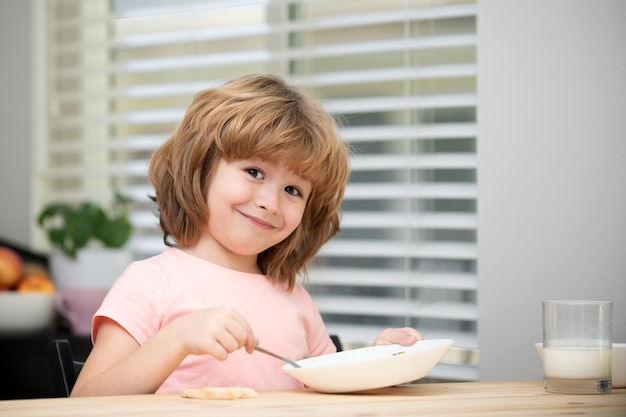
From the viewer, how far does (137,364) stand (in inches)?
47.2

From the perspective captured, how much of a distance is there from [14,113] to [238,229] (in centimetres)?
165

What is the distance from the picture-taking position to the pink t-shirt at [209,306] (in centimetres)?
136

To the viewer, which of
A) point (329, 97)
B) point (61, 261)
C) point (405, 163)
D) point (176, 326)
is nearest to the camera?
point (176, 326)


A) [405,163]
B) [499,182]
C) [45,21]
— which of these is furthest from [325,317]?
[45,21]

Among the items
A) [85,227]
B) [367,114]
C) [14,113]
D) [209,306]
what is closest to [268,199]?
[209,306]

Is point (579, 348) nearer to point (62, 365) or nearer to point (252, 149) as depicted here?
point (252, 149)

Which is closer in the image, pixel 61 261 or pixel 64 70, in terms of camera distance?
pixel 61 261

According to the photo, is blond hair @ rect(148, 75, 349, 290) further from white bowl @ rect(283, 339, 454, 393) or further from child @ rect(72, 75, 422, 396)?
white bowl @ rect(283, 339, 454, 393)

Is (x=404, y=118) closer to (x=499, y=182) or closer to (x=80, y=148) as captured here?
(x=499, y=182)

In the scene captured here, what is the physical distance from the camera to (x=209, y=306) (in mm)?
1448

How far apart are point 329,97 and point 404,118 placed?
23 cm

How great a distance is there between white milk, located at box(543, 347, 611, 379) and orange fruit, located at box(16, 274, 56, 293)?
1591mm

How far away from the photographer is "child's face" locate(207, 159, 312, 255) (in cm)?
144

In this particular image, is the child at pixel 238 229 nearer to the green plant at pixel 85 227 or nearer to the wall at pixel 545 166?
the wall at pixel 545 166
